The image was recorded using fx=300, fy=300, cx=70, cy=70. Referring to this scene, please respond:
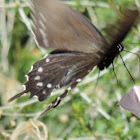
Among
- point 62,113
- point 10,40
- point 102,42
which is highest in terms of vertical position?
point 102,42

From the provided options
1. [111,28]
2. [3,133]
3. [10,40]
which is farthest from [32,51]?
[111,28]

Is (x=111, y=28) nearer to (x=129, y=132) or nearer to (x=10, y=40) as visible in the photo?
(x=129, y=132)

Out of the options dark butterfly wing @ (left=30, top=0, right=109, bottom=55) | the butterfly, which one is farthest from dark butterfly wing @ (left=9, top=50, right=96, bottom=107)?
dark butterfly wing @ (left=30, top=0, right=109, bottom=55)

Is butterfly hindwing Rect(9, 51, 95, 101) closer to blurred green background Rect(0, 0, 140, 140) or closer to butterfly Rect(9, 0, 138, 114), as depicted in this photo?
butterfly Rect(9, 0, 138, 114)

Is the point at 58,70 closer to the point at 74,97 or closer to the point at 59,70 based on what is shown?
the point at 59,70

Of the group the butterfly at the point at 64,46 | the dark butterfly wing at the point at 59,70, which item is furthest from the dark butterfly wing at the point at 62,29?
the dark butterfly wing at the point at 59,70

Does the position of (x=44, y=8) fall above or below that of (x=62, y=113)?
above

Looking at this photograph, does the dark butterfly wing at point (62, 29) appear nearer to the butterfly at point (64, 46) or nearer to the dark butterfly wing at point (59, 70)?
the butterfly at point (64, 46)
